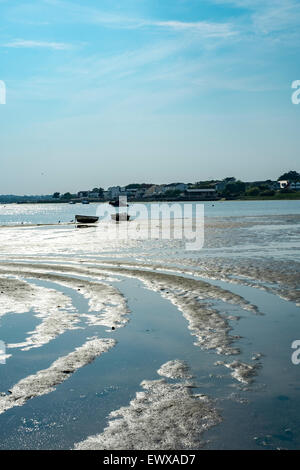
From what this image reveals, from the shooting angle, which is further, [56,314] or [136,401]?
[56,314]

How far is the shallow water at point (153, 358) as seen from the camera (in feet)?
21.6

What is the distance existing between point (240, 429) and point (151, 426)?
120 centimetres

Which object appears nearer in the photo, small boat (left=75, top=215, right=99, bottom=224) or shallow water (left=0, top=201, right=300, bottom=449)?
shallow water (left=0, top=201, right=300, bottom=449)

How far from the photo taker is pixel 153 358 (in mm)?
9859

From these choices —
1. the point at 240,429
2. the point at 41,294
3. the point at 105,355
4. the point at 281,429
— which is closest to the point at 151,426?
the point at 240,429

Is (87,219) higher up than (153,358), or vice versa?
(87,219)

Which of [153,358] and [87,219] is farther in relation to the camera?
[87,219]

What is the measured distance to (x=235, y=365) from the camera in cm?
918

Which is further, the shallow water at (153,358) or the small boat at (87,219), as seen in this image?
the small boat at (87,219)

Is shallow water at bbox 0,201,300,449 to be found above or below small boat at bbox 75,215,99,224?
below

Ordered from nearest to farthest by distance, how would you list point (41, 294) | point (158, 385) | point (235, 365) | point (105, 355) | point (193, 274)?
1. point (158, 385)
2. point (235, 365)
3. point (105, 355)
4. point (41, 294)
5. point (193, 274)

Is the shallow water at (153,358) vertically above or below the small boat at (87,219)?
below

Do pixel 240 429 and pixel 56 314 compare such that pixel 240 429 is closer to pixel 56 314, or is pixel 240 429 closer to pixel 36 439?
pixel 36 439

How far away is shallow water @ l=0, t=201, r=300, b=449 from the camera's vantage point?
6.59 meters
